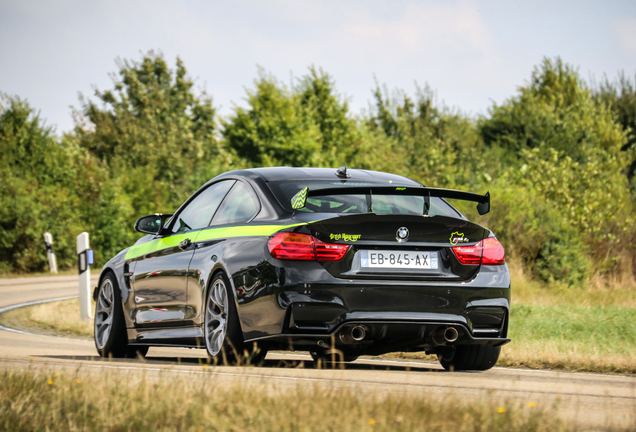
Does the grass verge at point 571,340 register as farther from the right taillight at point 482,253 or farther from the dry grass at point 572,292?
the dry grass at point 572,292

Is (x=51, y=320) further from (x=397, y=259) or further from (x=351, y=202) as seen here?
(x=397, y=259)

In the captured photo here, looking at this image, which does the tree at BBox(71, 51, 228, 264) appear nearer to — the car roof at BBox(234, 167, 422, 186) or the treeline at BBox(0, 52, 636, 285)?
the treeline at BBox(0, 52, 636, 285)

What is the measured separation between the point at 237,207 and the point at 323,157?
109 feet

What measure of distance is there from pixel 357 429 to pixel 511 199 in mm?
20283

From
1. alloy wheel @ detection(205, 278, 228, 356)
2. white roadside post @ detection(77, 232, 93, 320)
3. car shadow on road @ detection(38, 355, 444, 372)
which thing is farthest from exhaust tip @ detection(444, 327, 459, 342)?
white roadside post @ detection(77, 232, 93, 320)

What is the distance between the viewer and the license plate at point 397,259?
20.7 feet

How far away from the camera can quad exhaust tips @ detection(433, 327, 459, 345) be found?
6500mm

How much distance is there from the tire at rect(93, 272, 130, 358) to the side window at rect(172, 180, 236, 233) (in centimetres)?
105

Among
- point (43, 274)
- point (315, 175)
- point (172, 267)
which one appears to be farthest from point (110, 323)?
point (43, 274)

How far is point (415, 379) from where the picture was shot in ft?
21.0

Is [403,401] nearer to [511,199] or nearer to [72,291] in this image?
[72,291]

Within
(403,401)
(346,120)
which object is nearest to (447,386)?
(403,401)

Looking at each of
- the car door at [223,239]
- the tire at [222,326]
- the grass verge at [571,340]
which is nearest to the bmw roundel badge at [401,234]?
the car door at [223,239]

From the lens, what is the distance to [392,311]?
632 cm
